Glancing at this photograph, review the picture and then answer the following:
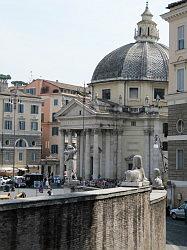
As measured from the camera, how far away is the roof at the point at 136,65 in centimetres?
7594

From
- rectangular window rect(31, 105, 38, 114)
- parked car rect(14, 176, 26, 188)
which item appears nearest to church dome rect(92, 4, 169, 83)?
rectangular window rect(31, 105, 38, 114)

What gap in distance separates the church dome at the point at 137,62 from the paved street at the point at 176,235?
39.2m

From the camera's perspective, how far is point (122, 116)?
7488 centimetres

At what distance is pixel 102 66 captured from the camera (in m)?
78.5

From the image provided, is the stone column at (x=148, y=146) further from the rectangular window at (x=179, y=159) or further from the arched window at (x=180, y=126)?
the arched window at (x=180, y=126)

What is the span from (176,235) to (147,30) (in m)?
53.4

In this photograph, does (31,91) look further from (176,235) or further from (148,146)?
(176,235)

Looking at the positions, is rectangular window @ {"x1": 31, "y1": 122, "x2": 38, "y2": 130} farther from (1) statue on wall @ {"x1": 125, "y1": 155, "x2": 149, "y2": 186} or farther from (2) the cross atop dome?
(1) statue on wall @ {"x1": 125, "y1": 155, "x2": 149, "y2": 186}

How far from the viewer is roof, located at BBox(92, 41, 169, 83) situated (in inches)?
2990

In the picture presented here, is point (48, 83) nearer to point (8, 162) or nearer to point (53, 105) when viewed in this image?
point (53, 105)

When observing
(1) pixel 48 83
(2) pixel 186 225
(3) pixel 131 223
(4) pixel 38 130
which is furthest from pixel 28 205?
(1) pixel 48 83

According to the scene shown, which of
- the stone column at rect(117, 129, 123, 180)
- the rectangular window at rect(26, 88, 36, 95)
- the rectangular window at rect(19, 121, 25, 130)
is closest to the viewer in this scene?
the stone column at rect(117, 129, 123, 180)

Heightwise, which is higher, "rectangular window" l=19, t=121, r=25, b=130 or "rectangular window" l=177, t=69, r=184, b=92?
"rectangular window" l=177, t=69, r=184, b=92

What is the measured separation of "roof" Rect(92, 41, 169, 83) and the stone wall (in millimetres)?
Result: 55526
